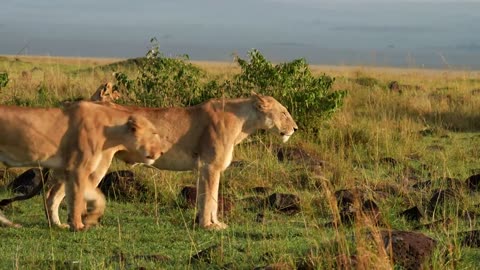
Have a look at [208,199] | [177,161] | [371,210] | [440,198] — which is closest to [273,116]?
[177,161]

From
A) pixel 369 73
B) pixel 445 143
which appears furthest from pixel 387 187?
pixel 369 73

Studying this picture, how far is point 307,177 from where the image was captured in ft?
35.4

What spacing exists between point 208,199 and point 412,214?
6.58 feet

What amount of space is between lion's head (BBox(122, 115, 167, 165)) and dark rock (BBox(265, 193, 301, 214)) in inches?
56.3

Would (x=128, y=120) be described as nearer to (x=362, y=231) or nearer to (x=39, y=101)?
(x=362, y=231)

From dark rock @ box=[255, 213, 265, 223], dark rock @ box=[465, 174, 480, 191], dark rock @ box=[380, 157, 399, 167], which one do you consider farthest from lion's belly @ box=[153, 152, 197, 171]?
dark rock @ box=[380, 157, 399, 167]

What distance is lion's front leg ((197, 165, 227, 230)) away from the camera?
8289 millimetres

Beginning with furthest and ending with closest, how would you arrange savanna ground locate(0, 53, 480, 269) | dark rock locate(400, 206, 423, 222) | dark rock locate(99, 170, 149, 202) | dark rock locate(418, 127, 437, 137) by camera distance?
dark rock locate(418, 127, 437, 137) < dark rock locate(99, 170, 149, 202) < dark rock locate(400, 206, 423, 222) < savanna ground locate(0, 53, 480, 269)

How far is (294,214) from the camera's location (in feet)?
29.7

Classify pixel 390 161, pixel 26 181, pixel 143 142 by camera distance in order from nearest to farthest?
pixel 143 142 → pixel 26 181 → pixel 390 161

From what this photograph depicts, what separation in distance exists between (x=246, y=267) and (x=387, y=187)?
3981 mm

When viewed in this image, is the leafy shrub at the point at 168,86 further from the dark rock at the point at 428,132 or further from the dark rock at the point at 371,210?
the dark rock at the point at 371,210

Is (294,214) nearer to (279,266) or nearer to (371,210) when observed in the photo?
(371,210)

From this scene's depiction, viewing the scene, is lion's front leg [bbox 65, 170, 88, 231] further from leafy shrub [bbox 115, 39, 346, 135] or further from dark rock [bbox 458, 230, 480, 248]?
leafy shrub [bbox 115, 39, 346, 135]
